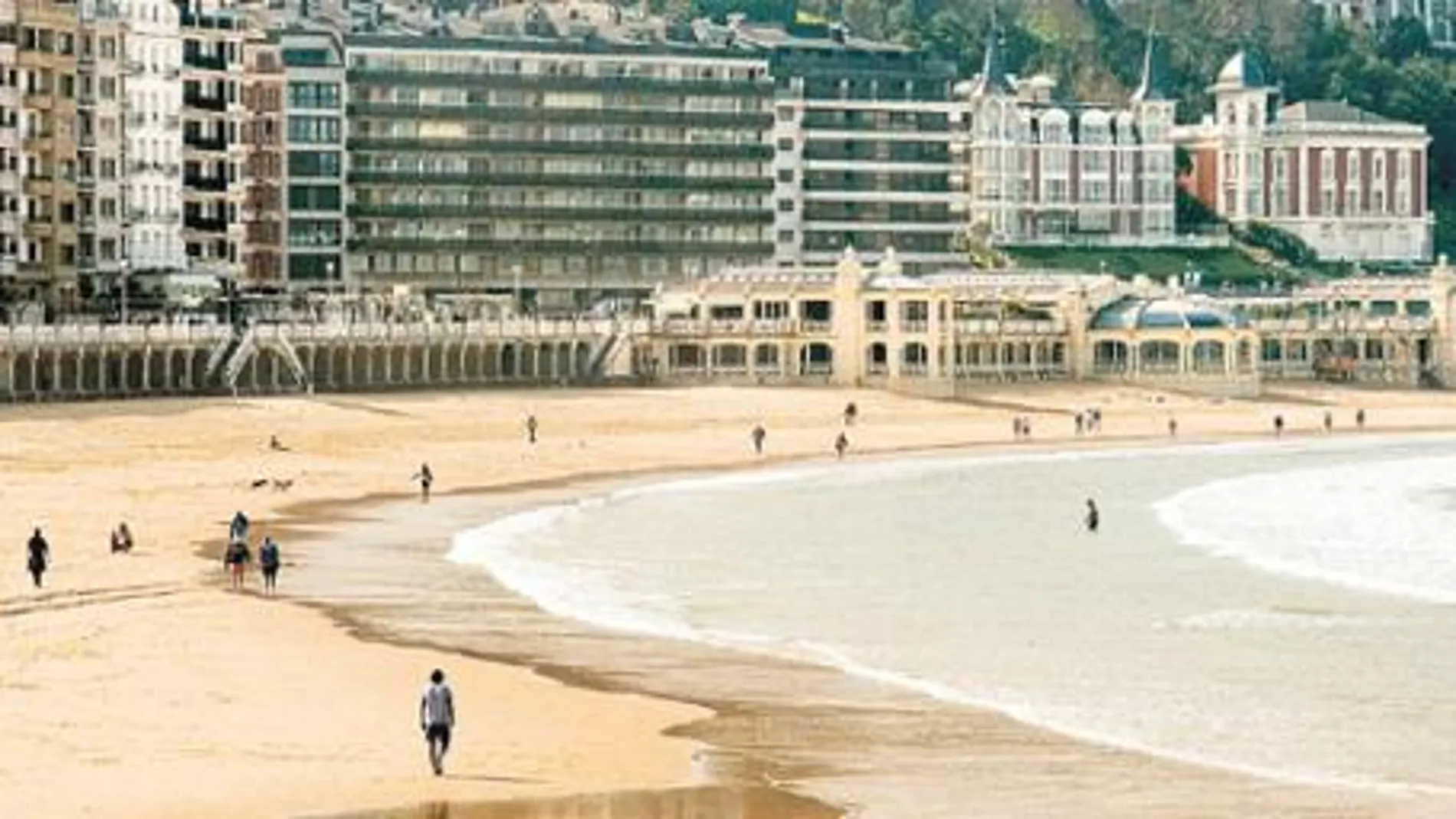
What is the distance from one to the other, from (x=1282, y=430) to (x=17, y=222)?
43.9m

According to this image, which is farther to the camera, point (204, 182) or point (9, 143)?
point (204, 182)

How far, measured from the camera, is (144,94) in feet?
409

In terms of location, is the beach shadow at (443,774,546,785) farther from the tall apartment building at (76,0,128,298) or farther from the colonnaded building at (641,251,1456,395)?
the colonnaded building at (641,251,1456,395)

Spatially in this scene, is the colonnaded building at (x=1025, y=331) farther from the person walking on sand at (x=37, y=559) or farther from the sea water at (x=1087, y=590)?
the person walking on sand at (x=37, y=559)

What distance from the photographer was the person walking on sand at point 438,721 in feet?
122

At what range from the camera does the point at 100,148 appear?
122562 mm

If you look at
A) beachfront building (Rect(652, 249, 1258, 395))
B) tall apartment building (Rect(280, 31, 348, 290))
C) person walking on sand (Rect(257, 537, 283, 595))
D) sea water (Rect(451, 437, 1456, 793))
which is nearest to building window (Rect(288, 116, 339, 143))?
tall apartment building (Rect(280, 31, 348, 290))

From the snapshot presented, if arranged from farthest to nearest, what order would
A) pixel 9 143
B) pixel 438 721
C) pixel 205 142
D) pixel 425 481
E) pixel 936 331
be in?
pixel 936 331
pixel 205 142
pixel 9 143
pixel 425 481
pixel 438 721

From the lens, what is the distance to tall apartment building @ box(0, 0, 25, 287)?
113 m

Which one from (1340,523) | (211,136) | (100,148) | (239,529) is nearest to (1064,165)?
(211,136)

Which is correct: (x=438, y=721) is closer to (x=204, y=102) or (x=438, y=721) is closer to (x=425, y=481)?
(x=425, y=481)

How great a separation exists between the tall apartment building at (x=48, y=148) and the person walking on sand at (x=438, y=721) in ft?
264

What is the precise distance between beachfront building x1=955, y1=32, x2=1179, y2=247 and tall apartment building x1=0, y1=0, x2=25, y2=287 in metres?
78.1

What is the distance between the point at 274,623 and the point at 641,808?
708 inches
